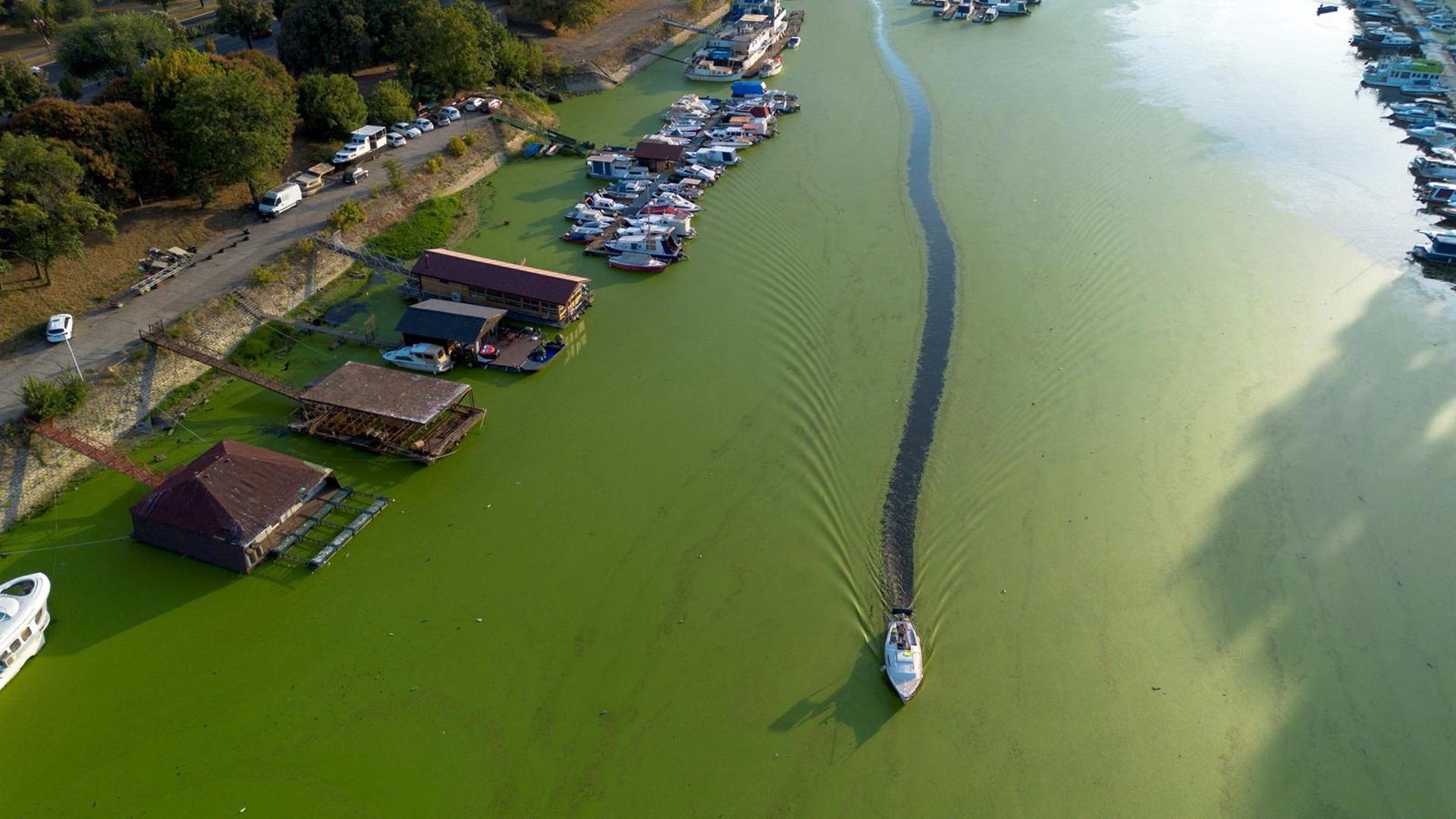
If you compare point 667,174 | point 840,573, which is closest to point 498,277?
point 667,174

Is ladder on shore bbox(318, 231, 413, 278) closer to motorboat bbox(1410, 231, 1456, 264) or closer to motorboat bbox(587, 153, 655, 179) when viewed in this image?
motorboat bbox(587, 153, 655, 179)

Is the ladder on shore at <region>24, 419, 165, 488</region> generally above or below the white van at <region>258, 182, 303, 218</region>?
below

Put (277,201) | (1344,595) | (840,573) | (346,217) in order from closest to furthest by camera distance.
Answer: (840,573) → (1344,595) → (346,217) → (277,201)

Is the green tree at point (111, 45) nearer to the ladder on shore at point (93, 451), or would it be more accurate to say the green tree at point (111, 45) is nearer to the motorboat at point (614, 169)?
the motorboat at point (614, 169)

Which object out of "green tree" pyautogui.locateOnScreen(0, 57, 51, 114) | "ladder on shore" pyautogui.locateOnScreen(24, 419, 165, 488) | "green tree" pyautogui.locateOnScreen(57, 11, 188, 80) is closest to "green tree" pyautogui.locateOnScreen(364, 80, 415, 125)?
"green tree" pyautogui.locateOnScreen(57, 11, 188, 80)

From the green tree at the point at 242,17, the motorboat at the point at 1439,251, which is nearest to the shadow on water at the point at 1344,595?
the motorboat at the point at 1439,251

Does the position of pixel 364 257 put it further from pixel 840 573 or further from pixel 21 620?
pixel 840 573

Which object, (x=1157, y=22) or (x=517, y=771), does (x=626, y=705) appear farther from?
(x=1157, y=22)
